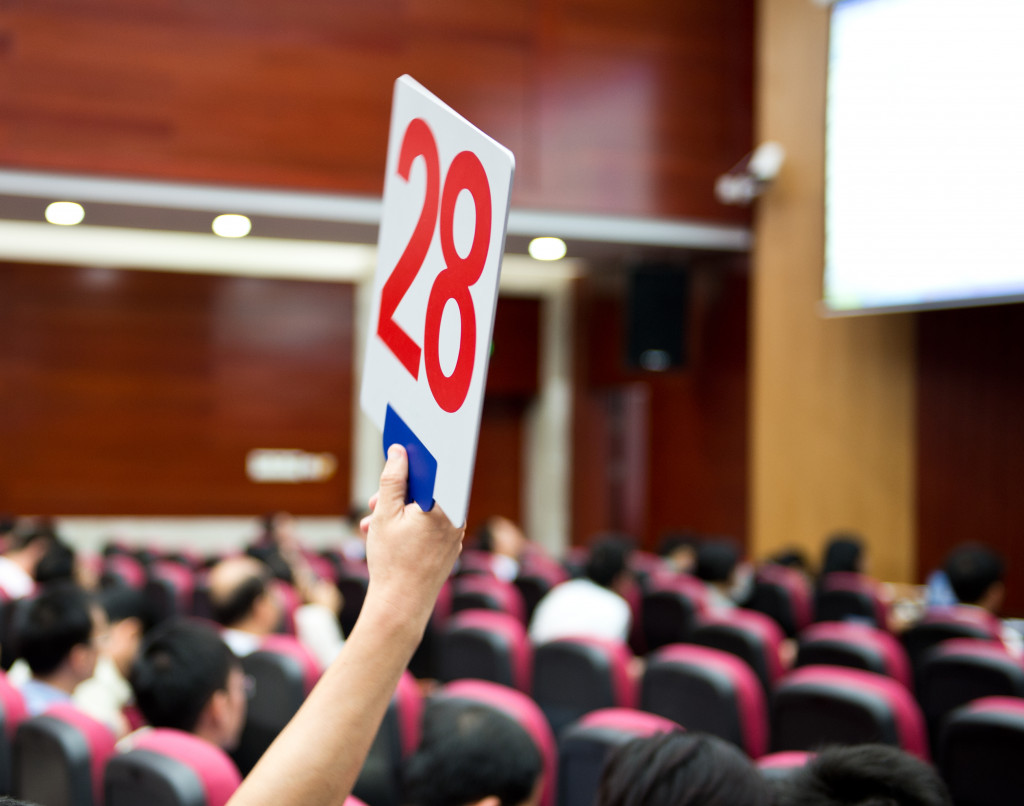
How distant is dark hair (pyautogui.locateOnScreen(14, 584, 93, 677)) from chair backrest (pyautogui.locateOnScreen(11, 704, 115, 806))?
0.69m

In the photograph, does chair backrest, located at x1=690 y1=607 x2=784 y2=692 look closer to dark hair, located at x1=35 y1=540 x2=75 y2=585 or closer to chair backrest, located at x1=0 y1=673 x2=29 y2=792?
chair backrest, located at x1=0 y1=673 x2=29 y2=792

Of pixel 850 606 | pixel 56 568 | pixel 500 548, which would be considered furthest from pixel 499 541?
pixel 56 568

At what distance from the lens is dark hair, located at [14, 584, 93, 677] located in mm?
3105

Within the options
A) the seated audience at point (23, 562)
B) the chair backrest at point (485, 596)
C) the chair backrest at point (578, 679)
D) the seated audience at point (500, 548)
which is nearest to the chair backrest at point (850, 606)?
the chair backrest at point (485, 596)

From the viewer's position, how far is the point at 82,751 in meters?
2.21

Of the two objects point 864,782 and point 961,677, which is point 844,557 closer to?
point 961,677

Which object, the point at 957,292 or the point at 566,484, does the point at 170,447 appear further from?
the point at 957,292

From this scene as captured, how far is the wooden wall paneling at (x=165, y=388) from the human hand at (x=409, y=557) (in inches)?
471

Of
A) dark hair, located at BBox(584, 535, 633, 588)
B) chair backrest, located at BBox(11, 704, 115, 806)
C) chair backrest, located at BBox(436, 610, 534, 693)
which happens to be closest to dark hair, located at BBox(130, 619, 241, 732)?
chair backrest, located at BBox(11, 704, 115, 806)

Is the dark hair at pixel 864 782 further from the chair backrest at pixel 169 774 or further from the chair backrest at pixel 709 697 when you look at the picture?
the chair backrest at pixel 709 697

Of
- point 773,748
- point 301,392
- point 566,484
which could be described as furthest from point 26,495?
point 773,748

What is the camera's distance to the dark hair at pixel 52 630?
3.11 metres

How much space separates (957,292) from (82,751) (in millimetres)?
6225

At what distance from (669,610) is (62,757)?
3.68 metres
